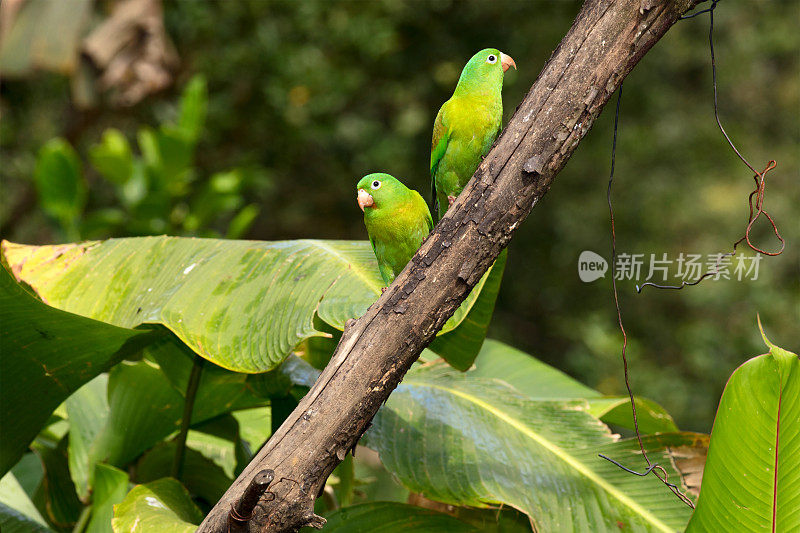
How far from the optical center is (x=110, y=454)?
1634 mm

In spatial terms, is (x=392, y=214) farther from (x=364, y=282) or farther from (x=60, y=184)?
(x=60, y=184)

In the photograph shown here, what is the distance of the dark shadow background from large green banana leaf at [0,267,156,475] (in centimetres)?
365

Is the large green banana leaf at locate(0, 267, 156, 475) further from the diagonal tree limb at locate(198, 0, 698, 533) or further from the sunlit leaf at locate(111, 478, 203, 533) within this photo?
the diagonal tree limb at locate(198, 0, 698, 533)

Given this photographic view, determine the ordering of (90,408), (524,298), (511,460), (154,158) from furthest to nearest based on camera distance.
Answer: (524,298) → (154,158) → (90,408) → (511,460)

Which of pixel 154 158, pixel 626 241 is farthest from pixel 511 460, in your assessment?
pixel 626 241

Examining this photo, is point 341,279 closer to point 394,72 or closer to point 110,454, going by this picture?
point 110,454

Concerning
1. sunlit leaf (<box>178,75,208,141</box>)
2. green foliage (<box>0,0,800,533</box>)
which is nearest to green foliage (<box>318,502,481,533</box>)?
green foliage (<box>0,0,800,533</box>)

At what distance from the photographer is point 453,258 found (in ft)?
3.28

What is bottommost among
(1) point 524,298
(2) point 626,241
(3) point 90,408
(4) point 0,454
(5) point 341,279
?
(4) point 0,454

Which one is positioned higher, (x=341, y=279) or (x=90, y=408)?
(x=341, y=279)

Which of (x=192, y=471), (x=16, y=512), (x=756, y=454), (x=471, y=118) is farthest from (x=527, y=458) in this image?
(x=16, y=512)

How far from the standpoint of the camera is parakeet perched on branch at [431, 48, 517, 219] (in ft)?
3.96

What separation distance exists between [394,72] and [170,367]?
176 inches

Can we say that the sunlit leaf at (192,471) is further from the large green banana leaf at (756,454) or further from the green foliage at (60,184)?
the green foliage at (60,184)
